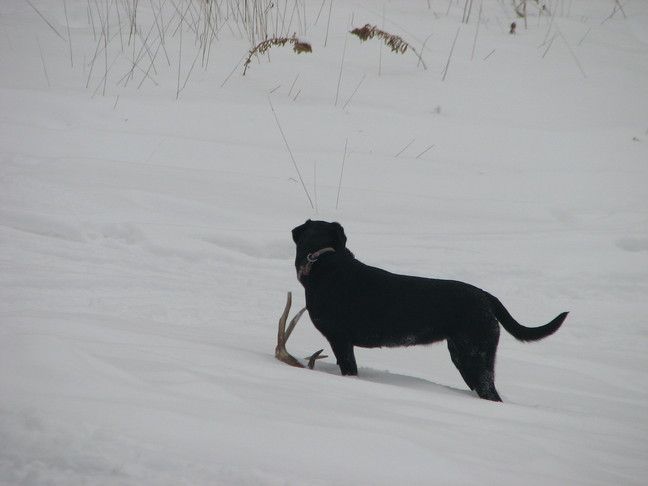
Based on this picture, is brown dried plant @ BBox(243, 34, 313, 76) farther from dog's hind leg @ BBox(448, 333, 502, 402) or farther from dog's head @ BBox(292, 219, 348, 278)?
dog's hind leg @ BBox(448, 333, 502, 402)

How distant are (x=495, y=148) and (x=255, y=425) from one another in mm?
5419

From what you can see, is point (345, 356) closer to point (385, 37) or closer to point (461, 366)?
point (461, 366)

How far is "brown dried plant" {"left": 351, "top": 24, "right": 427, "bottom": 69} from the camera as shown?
8.02m

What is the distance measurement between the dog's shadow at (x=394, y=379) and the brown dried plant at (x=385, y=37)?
5418 mm

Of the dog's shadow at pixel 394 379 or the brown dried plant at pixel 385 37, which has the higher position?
the brown dried plant at pixel 385 37

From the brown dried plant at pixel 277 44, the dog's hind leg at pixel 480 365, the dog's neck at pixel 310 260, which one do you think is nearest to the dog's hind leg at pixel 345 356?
the dog's neck at pixel 310 260

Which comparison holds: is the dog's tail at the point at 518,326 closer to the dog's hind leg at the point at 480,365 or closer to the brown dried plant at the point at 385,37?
the dog's hind leg at the point at 480,365

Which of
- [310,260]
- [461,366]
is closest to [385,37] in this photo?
[310,260]

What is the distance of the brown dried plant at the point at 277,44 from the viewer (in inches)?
299

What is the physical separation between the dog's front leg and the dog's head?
1.18 ft

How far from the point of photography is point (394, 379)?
2.92 meters

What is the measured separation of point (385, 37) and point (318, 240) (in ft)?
17.9

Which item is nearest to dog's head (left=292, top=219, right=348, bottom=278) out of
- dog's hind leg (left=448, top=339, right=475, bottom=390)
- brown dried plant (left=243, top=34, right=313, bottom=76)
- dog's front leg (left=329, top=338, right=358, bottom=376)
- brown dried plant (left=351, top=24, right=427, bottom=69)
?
dog's front leg (left=329, top=338, right=358, bottom=376)

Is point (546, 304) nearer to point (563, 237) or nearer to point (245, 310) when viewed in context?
point (563, 237)
